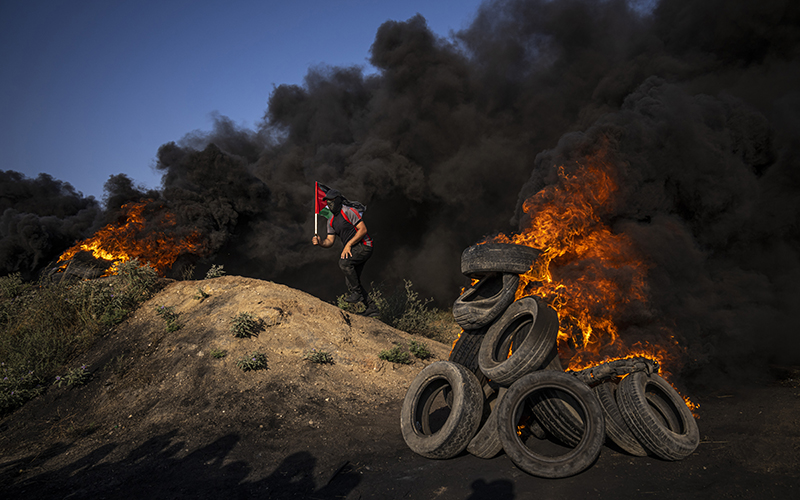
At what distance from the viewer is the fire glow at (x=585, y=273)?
5992mm

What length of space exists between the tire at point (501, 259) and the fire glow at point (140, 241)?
10102mm

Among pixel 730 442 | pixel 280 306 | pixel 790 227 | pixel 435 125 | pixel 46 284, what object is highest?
pixel 435 125

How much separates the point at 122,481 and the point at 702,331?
9.50 m

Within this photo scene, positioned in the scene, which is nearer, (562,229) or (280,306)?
(562,229)

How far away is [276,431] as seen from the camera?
17.5ft

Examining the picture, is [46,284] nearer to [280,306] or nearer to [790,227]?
[280,306]

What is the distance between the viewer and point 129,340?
7.61 meters

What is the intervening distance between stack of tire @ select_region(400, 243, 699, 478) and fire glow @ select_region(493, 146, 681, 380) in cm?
94

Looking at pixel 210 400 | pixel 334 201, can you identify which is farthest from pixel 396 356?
pixel 334 201

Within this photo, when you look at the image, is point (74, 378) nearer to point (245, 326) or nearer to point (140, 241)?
point (245, 326)

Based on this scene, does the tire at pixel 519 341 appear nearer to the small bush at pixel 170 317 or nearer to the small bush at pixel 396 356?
the small bush at pixel 396 356

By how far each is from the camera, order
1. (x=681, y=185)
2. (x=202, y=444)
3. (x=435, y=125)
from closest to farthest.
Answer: (x=202, y=444)
(x=681, y=185)
(x=435, y=125)

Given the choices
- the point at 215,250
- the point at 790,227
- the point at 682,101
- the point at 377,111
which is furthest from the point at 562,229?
the point at 377,111

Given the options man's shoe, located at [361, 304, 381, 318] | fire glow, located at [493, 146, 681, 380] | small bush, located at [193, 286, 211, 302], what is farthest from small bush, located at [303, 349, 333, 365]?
fire glow, located at [493, 146, 681, 380]
